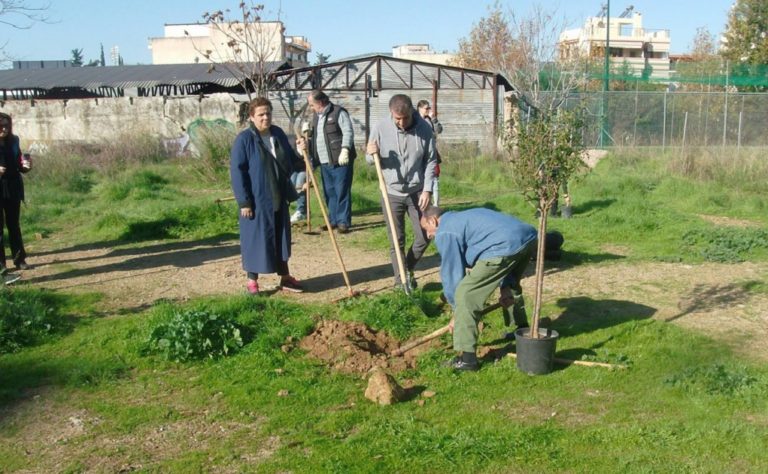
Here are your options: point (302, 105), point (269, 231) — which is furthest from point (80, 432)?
point (302, 105)

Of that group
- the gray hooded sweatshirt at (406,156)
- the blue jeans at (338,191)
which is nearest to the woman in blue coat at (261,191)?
the gray hooded sweatshirt at (406,156)

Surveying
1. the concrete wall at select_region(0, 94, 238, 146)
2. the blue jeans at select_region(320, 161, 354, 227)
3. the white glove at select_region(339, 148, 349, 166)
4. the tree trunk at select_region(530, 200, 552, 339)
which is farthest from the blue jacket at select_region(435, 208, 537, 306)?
the concrete wall at select_region(0, 94, 238, 146)

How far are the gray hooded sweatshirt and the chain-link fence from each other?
16.6 metres

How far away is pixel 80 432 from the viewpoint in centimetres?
453

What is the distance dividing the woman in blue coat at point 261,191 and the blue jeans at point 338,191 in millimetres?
3194

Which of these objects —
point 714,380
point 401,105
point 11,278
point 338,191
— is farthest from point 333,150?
point 714,380

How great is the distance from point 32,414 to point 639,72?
25217mm

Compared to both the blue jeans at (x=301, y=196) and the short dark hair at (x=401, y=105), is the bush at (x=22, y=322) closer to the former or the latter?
the short dark hair at (x=401, y=105)

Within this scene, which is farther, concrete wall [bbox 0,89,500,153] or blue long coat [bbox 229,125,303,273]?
concrete wall [bbox 0,89,500,153]

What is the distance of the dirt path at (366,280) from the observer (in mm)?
6719

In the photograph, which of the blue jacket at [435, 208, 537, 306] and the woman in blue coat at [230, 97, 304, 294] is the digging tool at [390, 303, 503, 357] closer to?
the blue jacket at [435, 208, 537, 306]

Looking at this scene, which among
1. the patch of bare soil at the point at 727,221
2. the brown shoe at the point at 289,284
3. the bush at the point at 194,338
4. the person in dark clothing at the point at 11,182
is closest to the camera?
the bush at the point at 194,338

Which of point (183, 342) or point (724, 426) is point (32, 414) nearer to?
point (183, 342)

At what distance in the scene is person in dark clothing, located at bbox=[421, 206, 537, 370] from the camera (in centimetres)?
Result: 518
